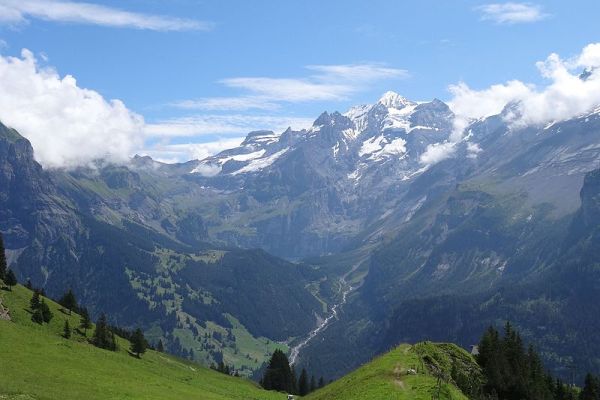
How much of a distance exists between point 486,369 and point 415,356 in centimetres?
1317

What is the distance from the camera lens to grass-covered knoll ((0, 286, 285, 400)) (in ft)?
233

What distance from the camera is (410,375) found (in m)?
65.2

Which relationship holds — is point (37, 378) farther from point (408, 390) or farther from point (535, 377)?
point (535, 377)

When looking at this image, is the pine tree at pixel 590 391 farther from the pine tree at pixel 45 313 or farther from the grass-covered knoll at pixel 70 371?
the pine tree at pixel 45 313

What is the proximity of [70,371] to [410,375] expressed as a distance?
151 feet

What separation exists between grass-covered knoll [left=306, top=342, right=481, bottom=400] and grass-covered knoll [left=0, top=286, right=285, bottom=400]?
25605 millimetres

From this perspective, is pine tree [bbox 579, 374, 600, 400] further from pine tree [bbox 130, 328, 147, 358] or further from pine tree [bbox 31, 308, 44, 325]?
pine tree [bbox 31, 308, 44, 325]

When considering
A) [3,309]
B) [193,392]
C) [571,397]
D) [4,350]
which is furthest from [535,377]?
[3,309]

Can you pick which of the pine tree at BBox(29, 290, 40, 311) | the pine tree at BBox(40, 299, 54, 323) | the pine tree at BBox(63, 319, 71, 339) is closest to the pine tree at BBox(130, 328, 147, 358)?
the pine tree at BBox(63, 319, 71, 339)

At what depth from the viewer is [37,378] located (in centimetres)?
7356

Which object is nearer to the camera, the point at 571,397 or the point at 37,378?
the point at 37,378

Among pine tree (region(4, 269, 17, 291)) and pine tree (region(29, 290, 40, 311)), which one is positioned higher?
pine tree (region(4, 269, 17, 291))

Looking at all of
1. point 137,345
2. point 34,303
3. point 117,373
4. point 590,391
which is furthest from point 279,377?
point 117,373

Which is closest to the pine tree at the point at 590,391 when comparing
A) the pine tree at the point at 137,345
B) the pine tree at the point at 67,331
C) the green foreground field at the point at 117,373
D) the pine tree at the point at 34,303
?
the green foreground field at the point at 117,373
